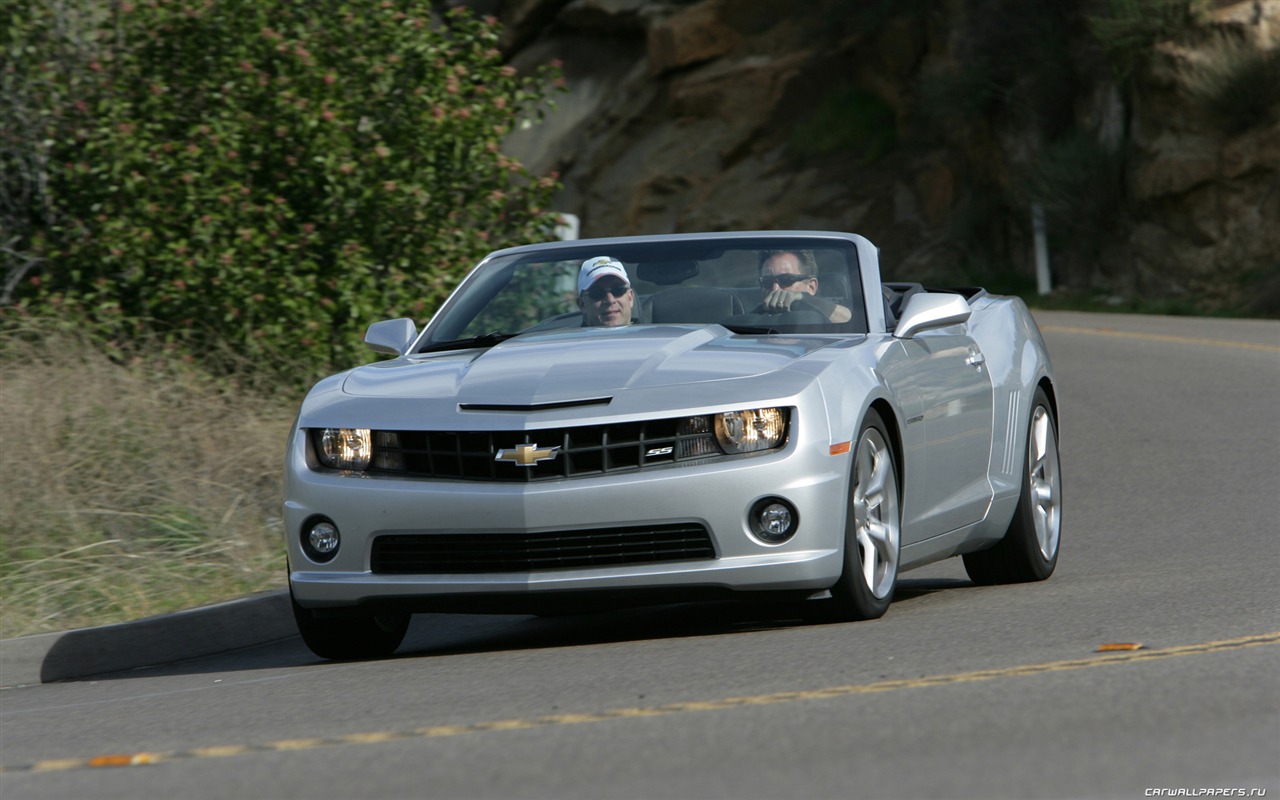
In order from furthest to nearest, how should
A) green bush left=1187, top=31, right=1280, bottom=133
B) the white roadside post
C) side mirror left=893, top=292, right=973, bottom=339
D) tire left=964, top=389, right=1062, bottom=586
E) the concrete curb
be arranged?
the white roadside post, green bush left=1187, top=31, right=1280, bottom=133, tire left=964, top=389, right=1062, bottom=586, the concrete curb, side mirror left=893, top=292, right=973, bottom=339

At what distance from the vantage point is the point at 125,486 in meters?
10.3

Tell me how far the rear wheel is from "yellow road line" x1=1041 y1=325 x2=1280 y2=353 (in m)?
13.8

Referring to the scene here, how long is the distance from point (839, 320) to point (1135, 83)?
23042mm

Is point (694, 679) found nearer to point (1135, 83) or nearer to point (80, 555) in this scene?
point (80, 555)

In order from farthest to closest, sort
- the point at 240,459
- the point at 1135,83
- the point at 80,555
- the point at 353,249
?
the point at 1135,83 → the point at 353,249 → the point at 240,459 → the point at 80,555

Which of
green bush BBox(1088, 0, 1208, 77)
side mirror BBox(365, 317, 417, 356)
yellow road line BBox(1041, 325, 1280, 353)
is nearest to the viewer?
side mirror BBox(365, 317, 417, 356)

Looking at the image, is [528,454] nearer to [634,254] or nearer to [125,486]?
[634,254]

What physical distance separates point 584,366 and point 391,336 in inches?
54.1

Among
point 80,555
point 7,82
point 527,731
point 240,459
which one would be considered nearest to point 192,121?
point 7,82

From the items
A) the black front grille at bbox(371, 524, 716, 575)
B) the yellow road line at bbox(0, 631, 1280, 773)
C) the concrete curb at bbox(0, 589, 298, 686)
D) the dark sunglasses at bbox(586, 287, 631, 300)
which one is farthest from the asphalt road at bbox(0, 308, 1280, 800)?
the dark sunglasses at bbox(586, 287, 631, 300)

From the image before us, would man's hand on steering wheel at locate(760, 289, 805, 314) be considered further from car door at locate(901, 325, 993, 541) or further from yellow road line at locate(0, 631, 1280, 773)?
yellow road line at locate(0, 631, 1280, 773)

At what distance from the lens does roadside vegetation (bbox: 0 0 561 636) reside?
13148mm

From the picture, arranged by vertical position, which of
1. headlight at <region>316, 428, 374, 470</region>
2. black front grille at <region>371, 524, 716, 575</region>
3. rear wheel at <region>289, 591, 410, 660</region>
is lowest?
rear wheel at <region>289, 591, 410, 660</region>

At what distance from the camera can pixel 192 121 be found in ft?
46.5
